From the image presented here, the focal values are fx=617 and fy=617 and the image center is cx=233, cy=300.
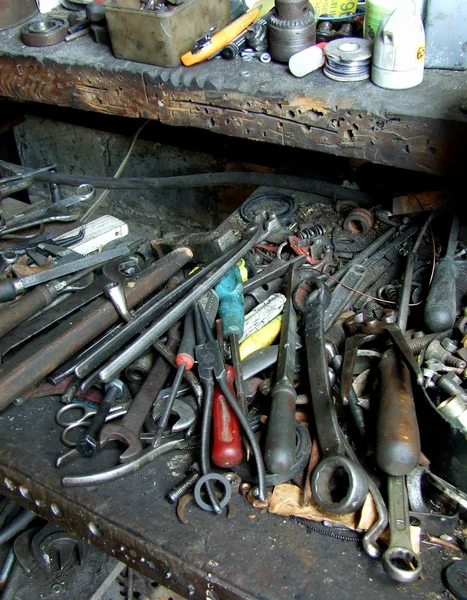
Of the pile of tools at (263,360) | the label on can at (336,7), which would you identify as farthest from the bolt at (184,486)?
the label on can at (336,7)

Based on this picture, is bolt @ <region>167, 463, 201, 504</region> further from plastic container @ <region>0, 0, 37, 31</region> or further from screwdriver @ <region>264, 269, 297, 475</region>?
plastic container @ <region>0, 0, 37, 31</region>

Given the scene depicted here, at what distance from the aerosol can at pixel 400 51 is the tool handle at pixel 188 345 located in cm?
57

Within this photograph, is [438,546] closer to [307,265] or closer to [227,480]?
[227,480]

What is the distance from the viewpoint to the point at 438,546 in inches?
31.2

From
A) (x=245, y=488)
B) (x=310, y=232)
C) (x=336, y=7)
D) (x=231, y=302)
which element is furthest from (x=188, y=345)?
(x=336, y=7)

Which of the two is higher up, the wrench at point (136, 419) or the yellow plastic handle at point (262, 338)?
the wrench at point (136, 419)

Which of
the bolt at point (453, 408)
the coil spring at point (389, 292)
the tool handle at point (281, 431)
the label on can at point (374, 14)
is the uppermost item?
the label on can at point (374, 14)

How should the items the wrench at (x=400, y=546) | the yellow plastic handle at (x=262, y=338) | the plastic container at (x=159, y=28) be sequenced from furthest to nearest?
1. the plastic container at (x=159, y=28)
2. the yellow plastic handle at (x=262, y=338)
3. the wrench at (x=400, y=546)

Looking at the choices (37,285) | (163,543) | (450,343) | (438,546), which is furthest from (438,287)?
(37,285)

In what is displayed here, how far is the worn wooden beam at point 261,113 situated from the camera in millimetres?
1122

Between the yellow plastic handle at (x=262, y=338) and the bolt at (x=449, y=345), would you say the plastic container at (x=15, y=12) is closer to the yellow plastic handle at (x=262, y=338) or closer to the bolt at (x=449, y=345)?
the yellow plastic handle at (x=262, y=338)

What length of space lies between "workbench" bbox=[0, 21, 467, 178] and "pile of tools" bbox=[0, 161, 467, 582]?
194 millimetres

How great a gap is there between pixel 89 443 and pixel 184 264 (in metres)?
0.43

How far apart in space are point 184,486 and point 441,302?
0.52m
